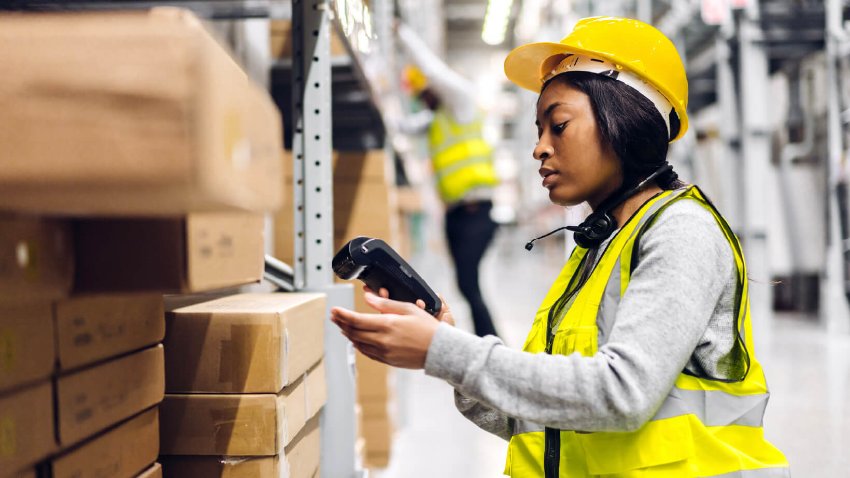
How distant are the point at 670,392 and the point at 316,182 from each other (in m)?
0.94

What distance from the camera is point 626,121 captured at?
3.87 feet

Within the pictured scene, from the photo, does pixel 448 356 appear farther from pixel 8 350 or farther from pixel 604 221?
pixel 8 350

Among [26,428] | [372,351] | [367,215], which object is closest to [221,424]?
[372,351]

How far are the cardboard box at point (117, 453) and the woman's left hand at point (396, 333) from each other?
0.34m

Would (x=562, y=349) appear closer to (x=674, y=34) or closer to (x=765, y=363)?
(x=765, y=363)

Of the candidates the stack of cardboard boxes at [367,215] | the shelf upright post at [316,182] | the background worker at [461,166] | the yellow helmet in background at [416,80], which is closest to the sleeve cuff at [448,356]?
the shelf upright post at [316,182]

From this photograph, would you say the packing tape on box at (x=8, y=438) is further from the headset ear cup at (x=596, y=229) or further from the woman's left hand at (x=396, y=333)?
the headset ear cup at (x=596, y=229)

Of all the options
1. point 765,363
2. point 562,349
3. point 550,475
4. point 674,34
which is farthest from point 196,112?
point 674,34

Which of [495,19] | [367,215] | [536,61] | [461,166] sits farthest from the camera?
[495,19]

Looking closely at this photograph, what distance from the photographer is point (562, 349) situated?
1155 millimetres

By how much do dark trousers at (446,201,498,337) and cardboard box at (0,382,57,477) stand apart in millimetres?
3129

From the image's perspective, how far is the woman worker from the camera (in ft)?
3.22

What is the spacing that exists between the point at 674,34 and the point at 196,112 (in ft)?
27.5

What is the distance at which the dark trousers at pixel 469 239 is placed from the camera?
12.8 feet
